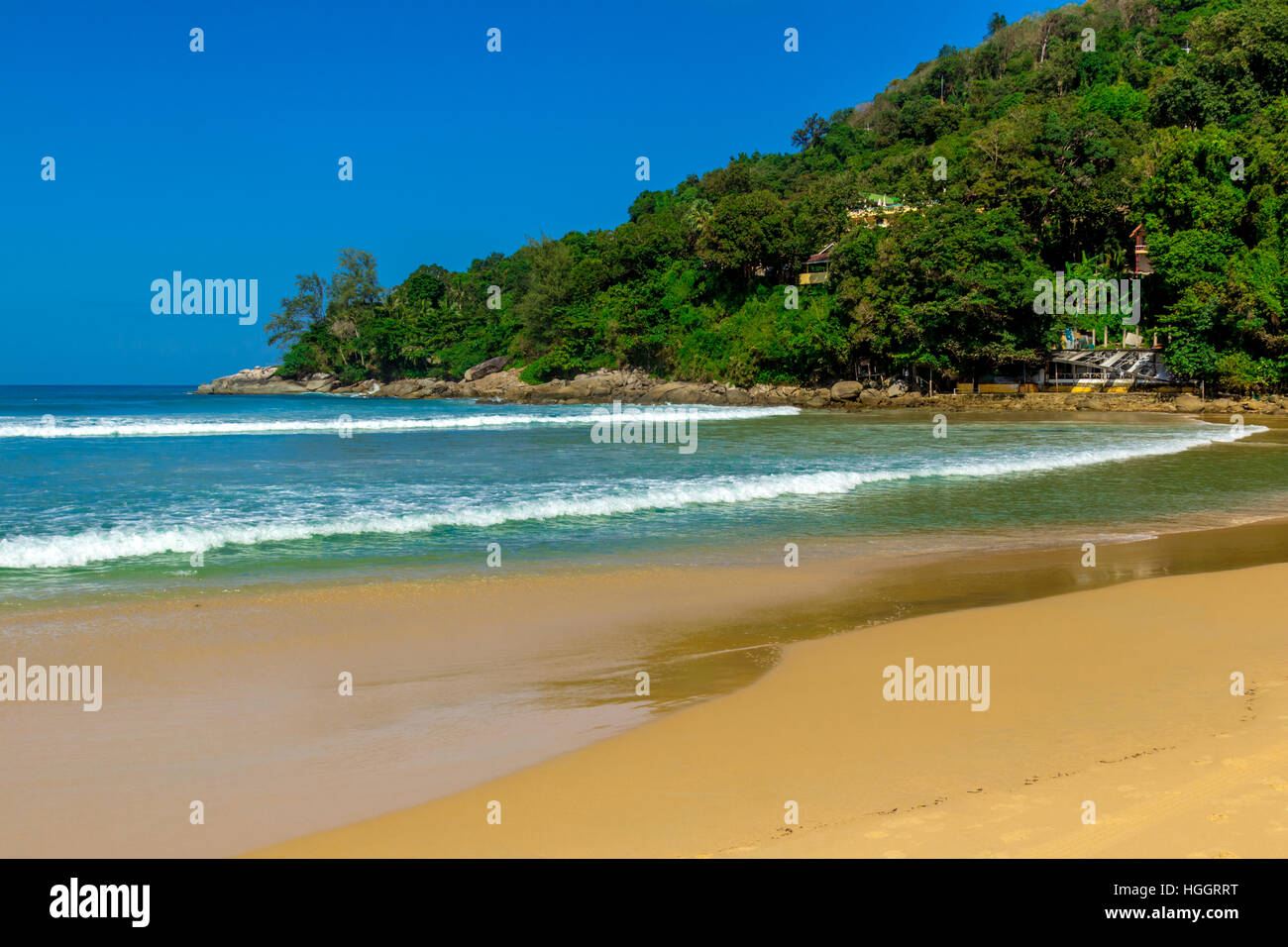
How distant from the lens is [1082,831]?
3275 mm

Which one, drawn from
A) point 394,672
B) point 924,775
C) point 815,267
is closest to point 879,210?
point 815,267

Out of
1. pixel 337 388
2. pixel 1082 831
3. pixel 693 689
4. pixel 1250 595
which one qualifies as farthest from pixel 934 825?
pixel 337 388

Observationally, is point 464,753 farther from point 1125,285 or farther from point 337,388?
point 337,388

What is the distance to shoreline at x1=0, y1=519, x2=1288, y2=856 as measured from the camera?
3941 mm

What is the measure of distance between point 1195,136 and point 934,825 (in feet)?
170

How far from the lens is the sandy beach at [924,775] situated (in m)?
3.29

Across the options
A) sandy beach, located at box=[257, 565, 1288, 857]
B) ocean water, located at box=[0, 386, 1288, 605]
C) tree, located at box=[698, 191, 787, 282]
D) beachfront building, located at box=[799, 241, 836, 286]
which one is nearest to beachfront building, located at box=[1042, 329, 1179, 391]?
beachfront building, located at box=[799, 241, 836, 286]

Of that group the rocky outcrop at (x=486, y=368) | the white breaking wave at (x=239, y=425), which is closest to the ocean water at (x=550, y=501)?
the white breaking wave at (x=239, y=425)

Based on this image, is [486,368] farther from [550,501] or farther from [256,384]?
[550,501]

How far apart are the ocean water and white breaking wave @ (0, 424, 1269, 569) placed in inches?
1.5

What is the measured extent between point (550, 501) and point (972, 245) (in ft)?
139

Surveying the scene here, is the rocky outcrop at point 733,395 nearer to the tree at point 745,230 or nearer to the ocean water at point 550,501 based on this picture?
the tree at point 745,230

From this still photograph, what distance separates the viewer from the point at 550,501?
1355 centimetres

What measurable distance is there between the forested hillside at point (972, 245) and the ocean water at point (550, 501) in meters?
20.6
